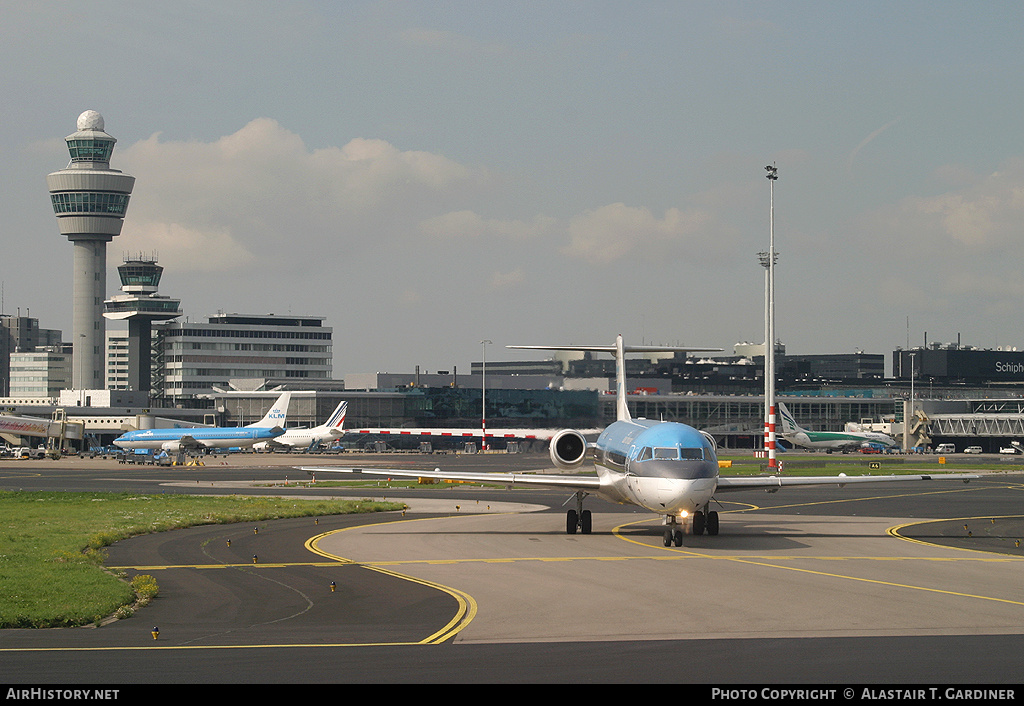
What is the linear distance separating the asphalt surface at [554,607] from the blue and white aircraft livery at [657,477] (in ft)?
3.78

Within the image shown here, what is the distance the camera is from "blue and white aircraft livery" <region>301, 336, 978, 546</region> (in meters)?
30.0

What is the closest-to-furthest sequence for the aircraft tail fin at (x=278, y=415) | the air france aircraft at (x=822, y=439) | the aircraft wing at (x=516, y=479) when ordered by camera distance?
the aircraft wing at (x=516, y=479)
the aircraft tail fin at (x=278, y=415)
the air france aircraft at (x=822, y=439)

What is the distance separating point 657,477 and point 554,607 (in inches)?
401

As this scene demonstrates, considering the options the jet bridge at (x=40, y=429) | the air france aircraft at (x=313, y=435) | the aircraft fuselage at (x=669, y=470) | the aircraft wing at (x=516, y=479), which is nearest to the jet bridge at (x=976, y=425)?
the air france aircraft at (x=313, y=435)

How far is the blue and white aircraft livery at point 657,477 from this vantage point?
3005 cm

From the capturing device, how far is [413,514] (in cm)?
4478

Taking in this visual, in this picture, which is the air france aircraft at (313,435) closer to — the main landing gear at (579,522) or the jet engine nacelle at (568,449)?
the jet engine nacelle at (568,449)

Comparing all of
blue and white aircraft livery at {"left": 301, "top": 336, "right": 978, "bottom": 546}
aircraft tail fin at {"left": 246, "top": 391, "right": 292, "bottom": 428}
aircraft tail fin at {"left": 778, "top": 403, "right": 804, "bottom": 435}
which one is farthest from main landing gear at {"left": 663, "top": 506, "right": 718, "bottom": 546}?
aircraft tail fin at {"left": 778, "top": 403, "right": 804, "bottom": 435}

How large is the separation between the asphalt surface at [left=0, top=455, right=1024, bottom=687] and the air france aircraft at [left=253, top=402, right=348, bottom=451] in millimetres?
77918

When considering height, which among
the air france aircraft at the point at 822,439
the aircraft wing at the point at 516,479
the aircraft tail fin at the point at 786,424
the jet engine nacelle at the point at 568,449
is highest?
the jet engine nacelle at the point at 568,449
